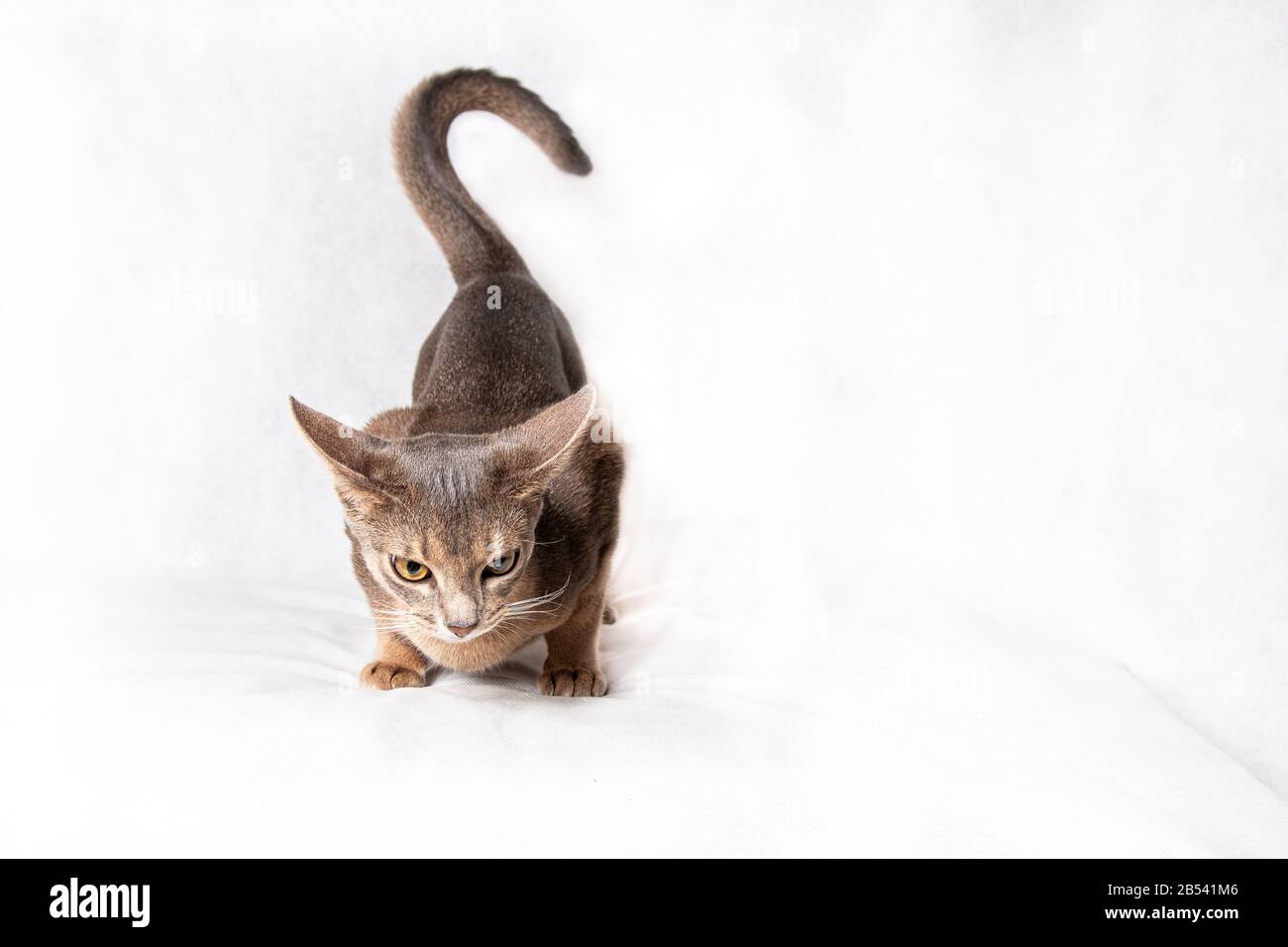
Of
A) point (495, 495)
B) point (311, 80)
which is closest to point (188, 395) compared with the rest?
point (311, 80)

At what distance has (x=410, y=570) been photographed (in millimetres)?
1867

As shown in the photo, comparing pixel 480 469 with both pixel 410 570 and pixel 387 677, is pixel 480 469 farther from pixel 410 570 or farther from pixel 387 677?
pixel 387 677

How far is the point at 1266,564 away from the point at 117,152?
2.72 metres

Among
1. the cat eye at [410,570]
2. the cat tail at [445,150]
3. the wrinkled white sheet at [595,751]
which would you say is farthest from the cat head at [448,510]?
the cat tail at [445,150]

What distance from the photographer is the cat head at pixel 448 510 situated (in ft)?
5.94

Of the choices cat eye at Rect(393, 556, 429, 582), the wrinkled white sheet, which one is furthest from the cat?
the wrinkled white sheet

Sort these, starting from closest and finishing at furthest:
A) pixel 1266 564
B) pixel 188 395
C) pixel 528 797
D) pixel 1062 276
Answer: pixel 528 797 < pixel 1266 564 < pixel 1062 276 < pixel 188 395

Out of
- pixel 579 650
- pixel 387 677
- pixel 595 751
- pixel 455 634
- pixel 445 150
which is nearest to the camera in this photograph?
pixel 595 751

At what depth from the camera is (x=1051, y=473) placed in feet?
8.99

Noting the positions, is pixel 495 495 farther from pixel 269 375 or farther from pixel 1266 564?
pixel 1266 564

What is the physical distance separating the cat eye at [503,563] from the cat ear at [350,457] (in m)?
0.19

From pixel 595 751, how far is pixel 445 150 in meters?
1.54

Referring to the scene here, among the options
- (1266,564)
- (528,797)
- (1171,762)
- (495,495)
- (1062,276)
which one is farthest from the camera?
(1062,276)

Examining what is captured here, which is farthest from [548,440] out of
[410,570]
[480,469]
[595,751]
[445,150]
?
[445,150]
